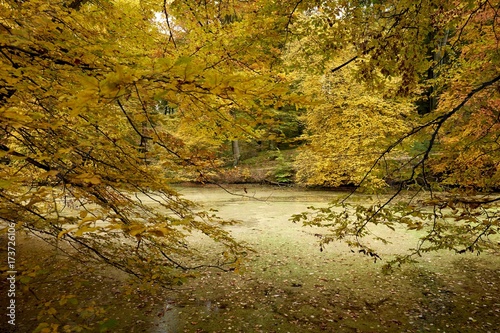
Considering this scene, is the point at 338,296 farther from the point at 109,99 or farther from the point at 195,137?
the point at 109,99

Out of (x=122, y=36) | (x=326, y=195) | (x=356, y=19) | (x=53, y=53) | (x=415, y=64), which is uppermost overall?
(x=356, y=19)

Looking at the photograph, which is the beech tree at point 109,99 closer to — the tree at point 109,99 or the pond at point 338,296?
the tree at point 109,99

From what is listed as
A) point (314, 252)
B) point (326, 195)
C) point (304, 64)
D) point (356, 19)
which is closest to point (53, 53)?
point (304, 64)

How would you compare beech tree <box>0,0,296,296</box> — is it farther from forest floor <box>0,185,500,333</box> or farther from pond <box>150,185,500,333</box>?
pond <box>150,185,500,333</box>

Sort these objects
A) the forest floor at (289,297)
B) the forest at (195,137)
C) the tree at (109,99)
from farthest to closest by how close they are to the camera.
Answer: the forest floor at (289,297) < the forest at (195,137) < the tree at (109,99)

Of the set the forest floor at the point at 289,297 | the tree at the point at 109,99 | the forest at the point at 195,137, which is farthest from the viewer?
the forest floor at the point at 289,297

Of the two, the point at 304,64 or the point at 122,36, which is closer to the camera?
the point at 122,36

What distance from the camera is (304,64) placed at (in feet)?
11.0

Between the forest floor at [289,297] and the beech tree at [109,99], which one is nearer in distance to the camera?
the beech tree at [109,99]

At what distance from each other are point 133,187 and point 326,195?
10755mm

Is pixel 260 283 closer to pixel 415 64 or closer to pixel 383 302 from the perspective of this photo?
pixel 383 302

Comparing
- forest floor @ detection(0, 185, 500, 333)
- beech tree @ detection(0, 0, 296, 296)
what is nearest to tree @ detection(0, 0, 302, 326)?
beech tree @ detection(0, 0, 296, 296)

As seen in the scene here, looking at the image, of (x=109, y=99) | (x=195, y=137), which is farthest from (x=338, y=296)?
(x=109, y=99)

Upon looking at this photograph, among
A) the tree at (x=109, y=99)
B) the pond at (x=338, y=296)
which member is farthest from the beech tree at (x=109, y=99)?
the pond at (x=338, y=296)
